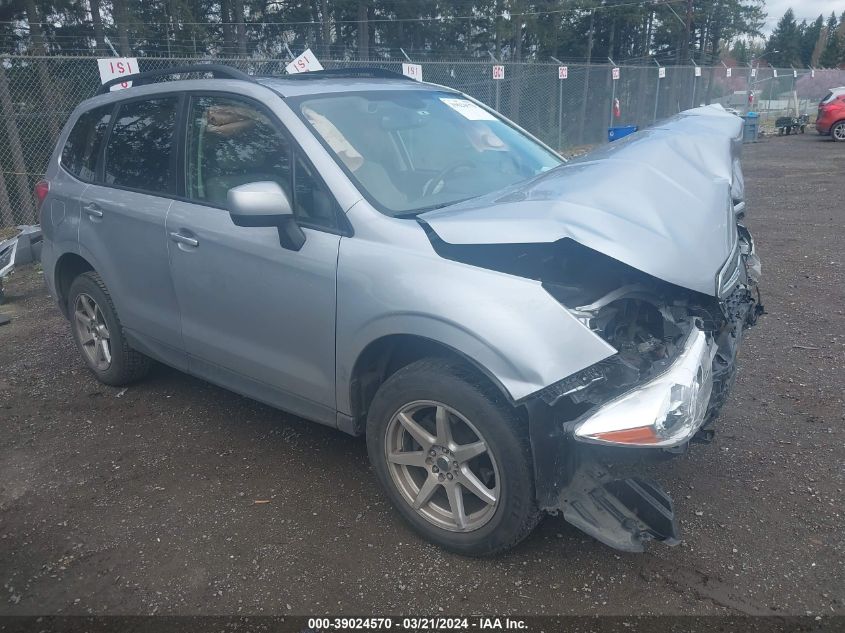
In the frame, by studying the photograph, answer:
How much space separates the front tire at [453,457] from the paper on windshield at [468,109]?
1.87 metres

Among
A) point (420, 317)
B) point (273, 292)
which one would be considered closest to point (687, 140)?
point (420, 317)

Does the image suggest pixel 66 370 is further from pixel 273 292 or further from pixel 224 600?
pixel 224 600

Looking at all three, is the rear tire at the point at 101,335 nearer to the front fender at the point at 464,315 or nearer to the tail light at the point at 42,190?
the tail light at the point at 42,190

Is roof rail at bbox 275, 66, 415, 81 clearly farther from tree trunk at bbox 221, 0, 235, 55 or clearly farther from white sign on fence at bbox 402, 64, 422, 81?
tree trunk at bbox 221, 0, 235, 55

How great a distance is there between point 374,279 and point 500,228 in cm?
59

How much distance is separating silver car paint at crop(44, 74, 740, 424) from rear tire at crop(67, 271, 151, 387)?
0.38m

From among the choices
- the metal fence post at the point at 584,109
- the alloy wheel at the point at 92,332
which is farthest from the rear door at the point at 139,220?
the metal fence post at the point at 584,109

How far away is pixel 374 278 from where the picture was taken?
290 centimetres

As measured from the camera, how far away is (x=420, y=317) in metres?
2.75

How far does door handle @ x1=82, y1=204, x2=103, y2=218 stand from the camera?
431 centimetres

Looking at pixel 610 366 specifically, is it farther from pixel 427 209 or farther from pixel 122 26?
pixel 122 26

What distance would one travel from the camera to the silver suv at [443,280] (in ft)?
8.32

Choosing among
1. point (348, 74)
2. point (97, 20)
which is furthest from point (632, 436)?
point (97, 20)

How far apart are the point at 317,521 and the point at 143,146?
97.3 inches
